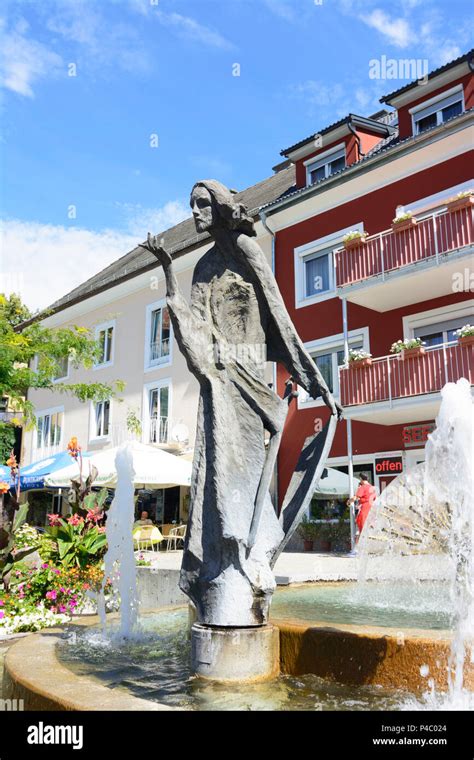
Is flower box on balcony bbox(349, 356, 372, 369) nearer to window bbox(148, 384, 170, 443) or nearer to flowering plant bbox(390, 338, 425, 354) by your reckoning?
flowering plant bbox(390, 338, 425, 354)

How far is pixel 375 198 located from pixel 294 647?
16.8 m

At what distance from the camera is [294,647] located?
11.2 feet

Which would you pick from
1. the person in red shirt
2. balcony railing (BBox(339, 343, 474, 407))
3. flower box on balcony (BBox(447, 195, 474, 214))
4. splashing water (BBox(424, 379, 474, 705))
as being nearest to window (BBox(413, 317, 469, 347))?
balcony railing (BBox(339, 343, 474, 407))

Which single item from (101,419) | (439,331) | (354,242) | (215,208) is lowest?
(215,208)

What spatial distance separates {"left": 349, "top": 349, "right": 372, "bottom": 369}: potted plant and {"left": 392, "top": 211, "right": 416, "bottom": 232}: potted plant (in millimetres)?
3146

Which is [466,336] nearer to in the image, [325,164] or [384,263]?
[384,263]

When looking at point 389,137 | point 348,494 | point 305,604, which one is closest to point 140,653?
point 305,604

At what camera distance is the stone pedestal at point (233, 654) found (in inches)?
128

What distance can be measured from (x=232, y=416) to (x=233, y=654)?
4.17 ft

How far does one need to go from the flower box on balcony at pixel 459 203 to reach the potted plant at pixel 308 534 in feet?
28.9

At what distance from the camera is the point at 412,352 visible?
1493 centimetres

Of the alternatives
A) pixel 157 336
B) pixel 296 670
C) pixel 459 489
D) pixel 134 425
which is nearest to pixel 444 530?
pixel 459 489

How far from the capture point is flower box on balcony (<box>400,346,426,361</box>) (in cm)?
1484
